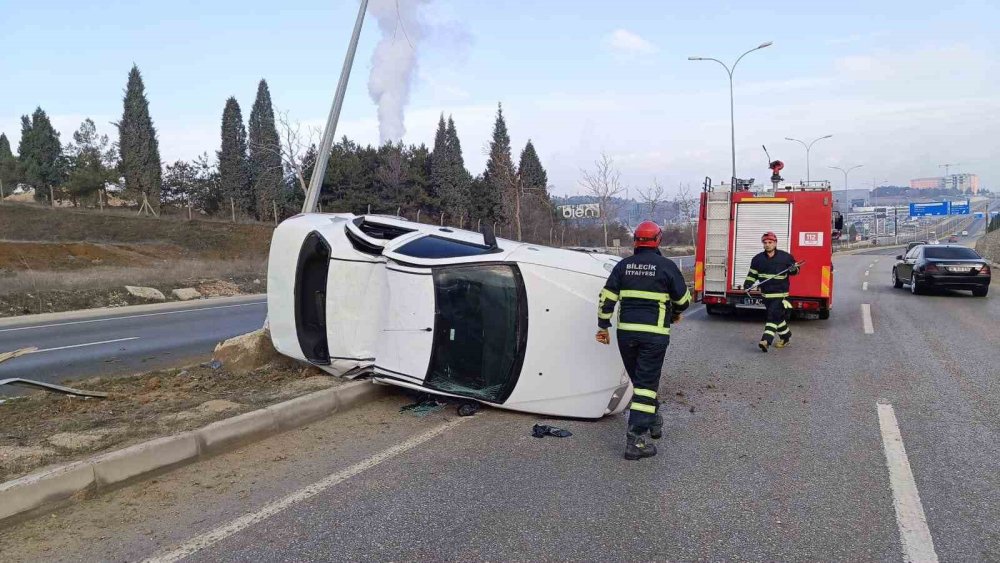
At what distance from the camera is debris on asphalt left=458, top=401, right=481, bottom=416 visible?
5855 mm

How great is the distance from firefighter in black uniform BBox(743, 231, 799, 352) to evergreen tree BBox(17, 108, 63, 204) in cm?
5411

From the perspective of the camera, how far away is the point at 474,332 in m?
5.61

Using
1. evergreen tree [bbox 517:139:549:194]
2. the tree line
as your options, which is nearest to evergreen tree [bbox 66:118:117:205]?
the tree line

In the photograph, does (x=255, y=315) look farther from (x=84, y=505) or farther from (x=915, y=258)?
(x=915, y=258)

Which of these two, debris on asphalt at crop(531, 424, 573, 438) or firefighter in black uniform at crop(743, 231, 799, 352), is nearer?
debris on asphalt at crop(531, 424, 573, 438)

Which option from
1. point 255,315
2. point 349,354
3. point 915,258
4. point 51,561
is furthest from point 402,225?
point 915,258

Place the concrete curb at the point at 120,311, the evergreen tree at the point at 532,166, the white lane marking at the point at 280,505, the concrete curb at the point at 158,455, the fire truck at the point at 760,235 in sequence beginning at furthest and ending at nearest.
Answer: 1. the evergreen tree at the point at 532,166
2. the concrete curb at the point at 120,311
3. the fire truck at the point at 760,235
4. the concrete curb at the point at 158,455
5. the white lane marking at the point at 280,505

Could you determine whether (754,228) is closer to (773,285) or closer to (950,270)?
(773,285)

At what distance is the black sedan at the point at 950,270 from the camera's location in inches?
656

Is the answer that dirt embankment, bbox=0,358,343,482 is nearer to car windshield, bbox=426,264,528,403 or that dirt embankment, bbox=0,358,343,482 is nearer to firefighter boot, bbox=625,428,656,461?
car windshield, bbox=426,264,528,403

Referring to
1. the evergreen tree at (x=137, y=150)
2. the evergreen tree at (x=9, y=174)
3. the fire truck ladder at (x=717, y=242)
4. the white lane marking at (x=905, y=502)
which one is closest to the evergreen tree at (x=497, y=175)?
the evergreen tree at (x=137, y=150)

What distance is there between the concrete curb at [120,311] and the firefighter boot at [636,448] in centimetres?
1447

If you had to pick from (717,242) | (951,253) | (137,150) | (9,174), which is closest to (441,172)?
(137,150)

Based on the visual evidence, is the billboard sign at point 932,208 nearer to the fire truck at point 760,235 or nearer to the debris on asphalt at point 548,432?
the fire truck at point 760,235
